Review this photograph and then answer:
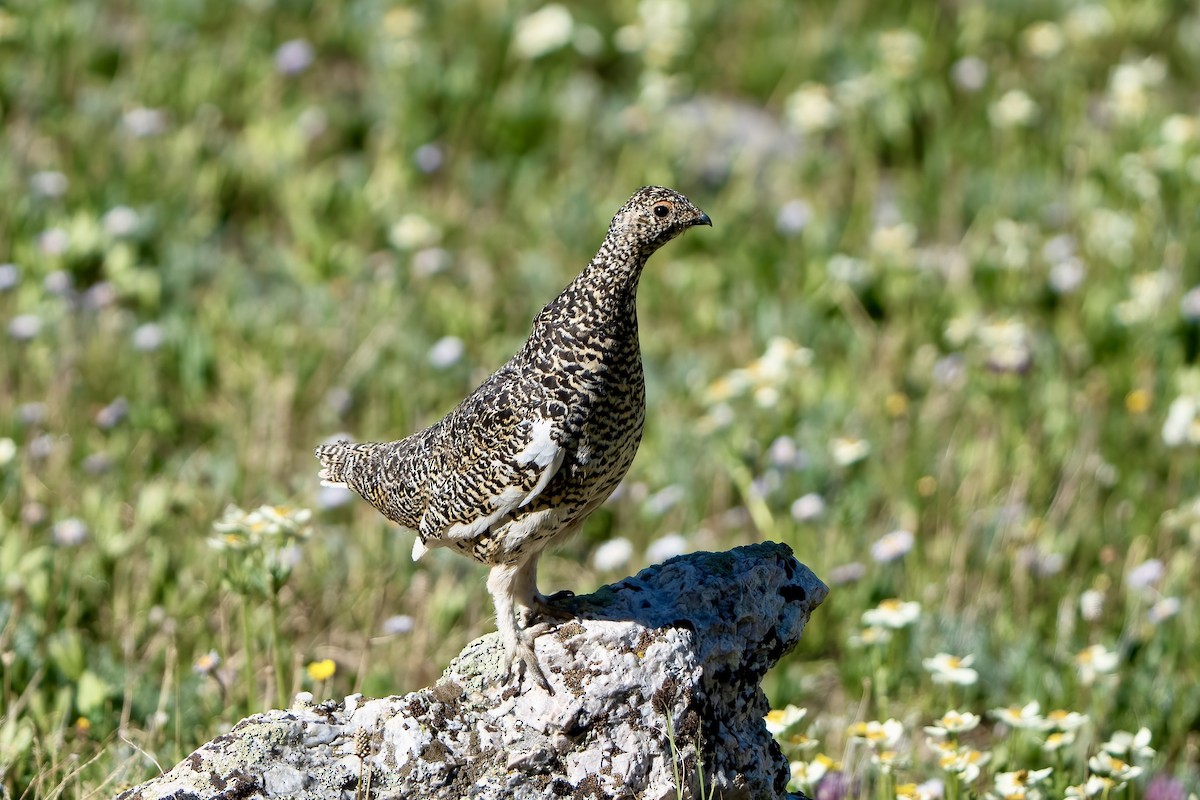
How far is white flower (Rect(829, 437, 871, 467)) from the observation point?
6.68 metres

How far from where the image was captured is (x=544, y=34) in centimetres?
987

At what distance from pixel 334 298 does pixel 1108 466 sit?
4.14 m

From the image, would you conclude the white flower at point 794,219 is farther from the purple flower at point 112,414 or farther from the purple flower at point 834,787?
the purple flower at point 834,787

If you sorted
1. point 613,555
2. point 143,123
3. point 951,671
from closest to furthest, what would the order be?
point 951,671
point 613,555
point 143,123

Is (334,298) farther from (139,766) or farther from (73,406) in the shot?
(139,766)

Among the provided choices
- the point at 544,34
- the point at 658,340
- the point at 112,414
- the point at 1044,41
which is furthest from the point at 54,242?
the point at 1044,41

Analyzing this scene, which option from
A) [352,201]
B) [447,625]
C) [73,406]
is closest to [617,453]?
[447,625]

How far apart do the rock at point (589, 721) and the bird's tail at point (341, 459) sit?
80cm

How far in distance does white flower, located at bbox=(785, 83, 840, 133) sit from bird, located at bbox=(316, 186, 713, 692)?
5.68m

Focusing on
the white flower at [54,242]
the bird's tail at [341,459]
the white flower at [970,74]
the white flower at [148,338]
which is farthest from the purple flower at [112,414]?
the white flower at [970,74]

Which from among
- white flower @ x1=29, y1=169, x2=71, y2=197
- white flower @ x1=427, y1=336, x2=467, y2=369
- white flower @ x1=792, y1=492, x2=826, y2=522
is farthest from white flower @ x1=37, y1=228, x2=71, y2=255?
white flower @ x1=792, y1=492, x2=826, y2=522

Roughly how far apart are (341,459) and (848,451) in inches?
110

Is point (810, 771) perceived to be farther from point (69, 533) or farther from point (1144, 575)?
Result: point (69, 533)

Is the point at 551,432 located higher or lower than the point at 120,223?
lower
